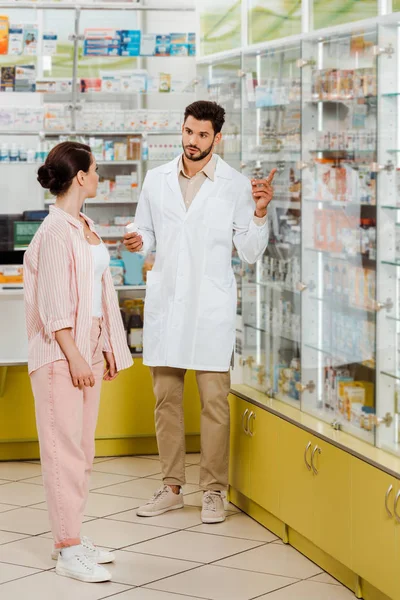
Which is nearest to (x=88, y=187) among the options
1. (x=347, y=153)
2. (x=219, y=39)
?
(x=347, y=153)

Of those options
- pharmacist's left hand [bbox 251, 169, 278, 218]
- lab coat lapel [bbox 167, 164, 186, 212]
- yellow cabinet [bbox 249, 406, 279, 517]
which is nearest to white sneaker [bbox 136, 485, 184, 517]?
yellow cabinet [bbox 249, 406, 279, 517]

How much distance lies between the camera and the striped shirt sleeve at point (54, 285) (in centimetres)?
381

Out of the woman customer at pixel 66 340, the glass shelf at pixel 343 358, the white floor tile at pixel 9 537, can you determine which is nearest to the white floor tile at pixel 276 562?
the woman customer at pixel 66 340

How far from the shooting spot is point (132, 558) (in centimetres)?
427

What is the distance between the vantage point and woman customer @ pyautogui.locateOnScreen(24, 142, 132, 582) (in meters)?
3.83

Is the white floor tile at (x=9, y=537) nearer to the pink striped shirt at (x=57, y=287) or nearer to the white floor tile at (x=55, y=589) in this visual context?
the white floor tile at (x=55, y=589)

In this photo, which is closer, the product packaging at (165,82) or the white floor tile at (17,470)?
the white floor tile at (17,470)

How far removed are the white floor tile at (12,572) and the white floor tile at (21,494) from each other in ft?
3.19

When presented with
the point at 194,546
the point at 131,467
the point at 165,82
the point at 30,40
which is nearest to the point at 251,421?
the point at 194,546

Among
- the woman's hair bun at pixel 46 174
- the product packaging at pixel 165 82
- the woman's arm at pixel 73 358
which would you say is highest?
the product packaging at pixel 165 82

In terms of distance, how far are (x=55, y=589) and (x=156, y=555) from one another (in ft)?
1.82

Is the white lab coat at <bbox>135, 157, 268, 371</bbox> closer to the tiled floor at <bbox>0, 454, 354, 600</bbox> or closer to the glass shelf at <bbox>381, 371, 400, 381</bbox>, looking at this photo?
the tiled floor at <bbox>0, 454, 354, 600</bbox>

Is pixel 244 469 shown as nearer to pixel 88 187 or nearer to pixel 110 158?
pixel 88 187

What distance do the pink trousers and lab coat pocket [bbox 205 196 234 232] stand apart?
3.24 feet
